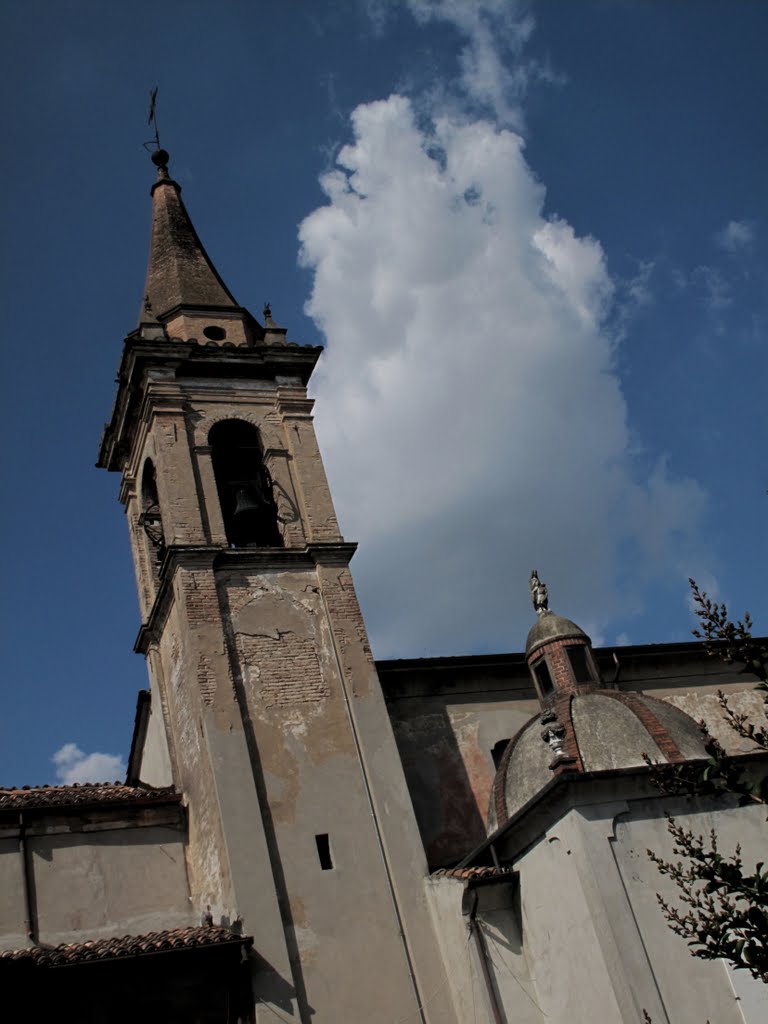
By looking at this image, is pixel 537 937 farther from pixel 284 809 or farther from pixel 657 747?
pixel 284 809

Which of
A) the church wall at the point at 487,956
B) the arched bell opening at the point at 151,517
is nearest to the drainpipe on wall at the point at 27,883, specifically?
the church wall at the point at 487,956

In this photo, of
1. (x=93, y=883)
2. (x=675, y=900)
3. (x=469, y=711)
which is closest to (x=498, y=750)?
(x=469, y=711)

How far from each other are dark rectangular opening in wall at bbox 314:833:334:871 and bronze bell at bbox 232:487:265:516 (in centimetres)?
546

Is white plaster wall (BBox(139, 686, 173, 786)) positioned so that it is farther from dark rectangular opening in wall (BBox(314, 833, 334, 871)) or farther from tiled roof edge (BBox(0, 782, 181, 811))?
dark rectangular opening in wall (BBox(314, 833, 334, 871))

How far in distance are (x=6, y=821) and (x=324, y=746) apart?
→ 4.35m

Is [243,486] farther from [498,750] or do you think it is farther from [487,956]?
[487,956]

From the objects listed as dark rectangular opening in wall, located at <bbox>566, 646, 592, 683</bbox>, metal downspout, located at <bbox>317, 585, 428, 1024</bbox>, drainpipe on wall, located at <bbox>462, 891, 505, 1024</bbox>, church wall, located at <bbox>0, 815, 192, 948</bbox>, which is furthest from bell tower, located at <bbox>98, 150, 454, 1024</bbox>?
dark rectangular opening in wall, located at <bbox>566, 646, 592, 683</bbox>

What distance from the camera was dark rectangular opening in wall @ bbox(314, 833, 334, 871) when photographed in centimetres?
1407

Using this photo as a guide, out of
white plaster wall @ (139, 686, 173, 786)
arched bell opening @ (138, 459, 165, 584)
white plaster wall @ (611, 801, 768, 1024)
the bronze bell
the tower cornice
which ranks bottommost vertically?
white plaster wall @ (611, 801, 768, 1024)

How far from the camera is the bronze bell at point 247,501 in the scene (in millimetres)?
17109

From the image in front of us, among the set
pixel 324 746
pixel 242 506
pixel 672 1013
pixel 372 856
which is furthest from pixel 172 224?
pixel 672 1013

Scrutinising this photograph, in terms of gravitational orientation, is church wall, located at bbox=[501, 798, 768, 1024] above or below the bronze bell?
below

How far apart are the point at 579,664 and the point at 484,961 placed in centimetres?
488

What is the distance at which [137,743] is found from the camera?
19109 mm
